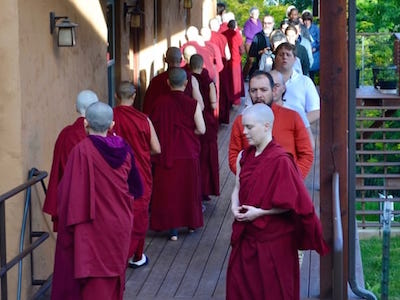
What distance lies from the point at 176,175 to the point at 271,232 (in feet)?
12.0

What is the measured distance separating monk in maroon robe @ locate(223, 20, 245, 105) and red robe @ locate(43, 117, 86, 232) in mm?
10787

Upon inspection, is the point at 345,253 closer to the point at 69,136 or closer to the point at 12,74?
the point at 69,136

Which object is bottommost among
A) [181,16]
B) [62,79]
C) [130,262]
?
[130,262]

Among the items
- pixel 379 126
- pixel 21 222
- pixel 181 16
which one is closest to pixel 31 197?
pixel 21 222

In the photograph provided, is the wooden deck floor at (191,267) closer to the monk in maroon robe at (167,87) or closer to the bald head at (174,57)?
the monk in maroon robe at (167,87)

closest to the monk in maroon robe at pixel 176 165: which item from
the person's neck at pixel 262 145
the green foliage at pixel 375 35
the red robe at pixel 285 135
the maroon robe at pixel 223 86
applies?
the red robe at pixel 285 135

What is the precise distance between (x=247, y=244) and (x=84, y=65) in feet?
12.7

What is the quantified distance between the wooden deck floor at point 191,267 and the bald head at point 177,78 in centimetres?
157

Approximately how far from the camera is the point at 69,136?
844cm

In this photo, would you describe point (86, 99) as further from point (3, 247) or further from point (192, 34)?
point (192, 34)

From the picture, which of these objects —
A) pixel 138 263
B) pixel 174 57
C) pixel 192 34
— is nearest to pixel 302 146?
pixel 138 263

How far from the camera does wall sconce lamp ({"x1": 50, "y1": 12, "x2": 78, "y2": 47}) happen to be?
→ 9180 millimetres

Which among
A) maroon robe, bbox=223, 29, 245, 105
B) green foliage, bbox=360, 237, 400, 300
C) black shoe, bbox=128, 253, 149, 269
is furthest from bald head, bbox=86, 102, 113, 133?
maroon robe, bbox=223, 29, 245, 105

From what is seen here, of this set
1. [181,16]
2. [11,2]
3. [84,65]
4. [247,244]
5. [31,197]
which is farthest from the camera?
[181,16]
